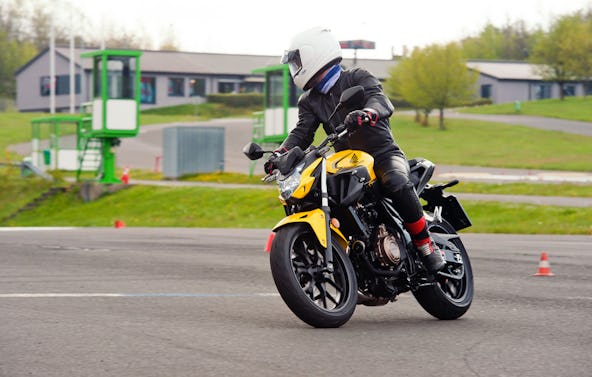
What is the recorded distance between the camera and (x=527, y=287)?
10.4 metres

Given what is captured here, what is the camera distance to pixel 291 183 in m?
7.33

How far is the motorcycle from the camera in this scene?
23.6 ft

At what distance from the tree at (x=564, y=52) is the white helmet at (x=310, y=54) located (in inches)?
3044

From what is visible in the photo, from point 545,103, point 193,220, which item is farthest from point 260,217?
point 545,103

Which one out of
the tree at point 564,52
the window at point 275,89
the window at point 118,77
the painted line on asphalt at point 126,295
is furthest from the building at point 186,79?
the painted line on asphalt at point 126,295

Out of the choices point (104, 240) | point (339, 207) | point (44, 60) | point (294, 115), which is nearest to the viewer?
point (339, 207)

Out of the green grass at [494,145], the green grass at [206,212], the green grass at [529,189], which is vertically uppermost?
the green grass at [494,145]

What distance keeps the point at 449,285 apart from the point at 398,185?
1.06 m

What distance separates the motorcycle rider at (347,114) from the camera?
307 inches

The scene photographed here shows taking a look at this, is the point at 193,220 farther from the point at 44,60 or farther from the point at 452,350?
the point at 44,60

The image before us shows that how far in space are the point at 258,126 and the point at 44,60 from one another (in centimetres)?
5778

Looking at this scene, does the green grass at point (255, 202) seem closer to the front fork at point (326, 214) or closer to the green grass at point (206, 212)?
the green grass at point (206, 212)

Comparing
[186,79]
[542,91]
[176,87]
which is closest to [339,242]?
[186,79]

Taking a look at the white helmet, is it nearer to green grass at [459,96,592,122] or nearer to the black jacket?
the black jacket
